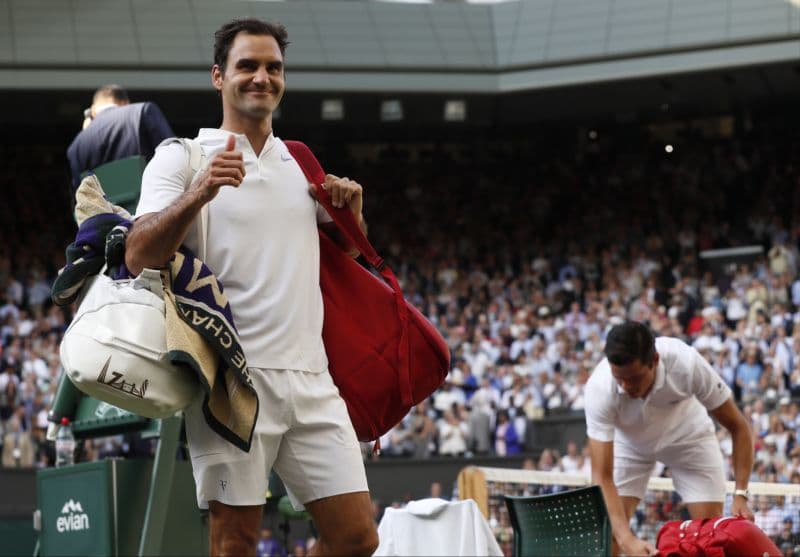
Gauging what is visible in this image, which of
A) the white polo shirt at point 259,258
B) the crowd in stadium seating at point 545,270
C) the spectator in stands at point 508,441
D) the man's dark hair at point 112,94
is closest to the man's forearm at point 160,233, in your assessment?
the white polo shirt at point 259,258

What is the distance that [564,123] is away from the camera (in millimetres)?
30328

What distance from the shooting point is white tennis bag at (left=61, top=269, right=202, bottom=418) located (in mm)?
3488

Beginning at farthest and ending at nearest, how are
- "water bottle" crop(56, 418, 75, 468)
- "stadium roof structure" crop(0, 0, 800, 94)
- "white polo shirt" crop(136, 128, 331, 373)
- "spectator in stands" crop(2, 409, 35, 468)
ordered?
"stadium roof structure" crop(0, 0, 800, 94) < "spectator in stands" crop(2, 409, 35, 468) < "water bottle" crop(56, 418, 75, 468) < "white polo shirt" crop(136, 128, 331, 373)

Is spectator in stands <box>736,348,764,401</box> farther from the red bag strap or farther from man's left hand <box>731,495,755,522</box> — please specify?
the red bag strap

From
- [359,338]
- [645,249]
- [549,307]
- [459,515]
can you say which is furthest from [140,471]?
[645,249]

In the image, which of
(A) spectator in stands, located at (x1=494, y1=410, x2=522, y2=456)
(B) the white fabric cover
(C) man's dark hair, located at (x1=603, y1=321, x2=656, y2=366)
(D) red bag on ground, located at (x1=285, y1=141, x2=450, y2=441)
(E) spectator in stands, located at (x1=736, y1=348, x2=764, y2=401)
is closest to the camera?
(D) red bag on ground, located at (x1=285, y1=141, x2=450, y2=441)

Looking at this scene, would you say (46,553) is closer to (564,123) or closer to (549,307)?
(549,307)

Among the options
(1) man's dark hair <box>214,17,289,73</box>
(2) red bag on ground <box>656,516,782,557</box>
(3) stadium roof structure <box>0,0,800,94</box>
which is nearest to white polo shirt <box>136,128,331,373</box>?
(1) man's dark hair <box>214,17,289,73</box>

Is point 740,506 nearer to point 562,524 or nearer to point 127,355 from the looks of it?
point 562,524

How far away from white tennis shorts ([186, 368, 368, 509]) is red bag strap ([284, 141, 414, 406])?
0.33 metres

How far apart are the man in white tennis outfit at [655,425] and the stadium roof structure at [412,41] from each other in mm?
17041

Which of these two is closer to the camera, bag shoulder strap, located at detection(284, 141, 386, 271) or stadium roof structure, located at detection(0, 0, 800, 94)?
bag shoulder strap, located at detection(284, 141, 386, 271)

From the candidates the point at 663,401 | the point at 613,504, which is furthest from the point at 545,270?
the point at 613,504

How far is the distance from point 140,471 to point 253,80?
355cm
